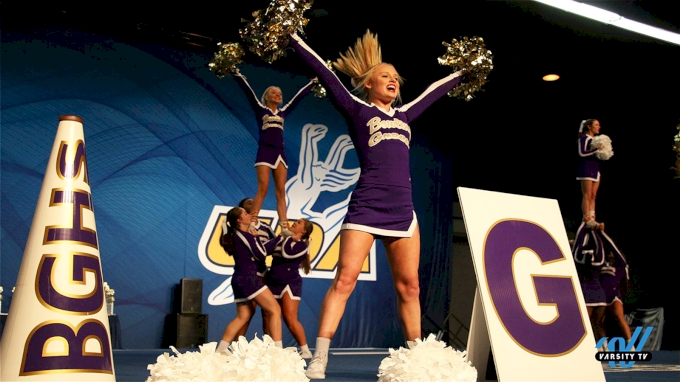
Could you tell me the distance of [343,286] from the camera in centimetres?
345

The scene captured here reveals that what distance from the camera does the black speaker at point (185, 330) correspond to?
8.66m

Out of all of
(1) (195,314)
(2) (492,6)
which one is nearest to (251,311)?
(1) (195,314)

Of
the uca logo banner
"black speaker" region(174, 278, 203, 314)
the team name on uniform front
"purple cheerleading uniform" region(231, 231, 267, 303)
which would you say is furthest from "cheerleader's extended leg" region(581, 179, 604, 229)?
"black speaker" region(174, 278, 203, 314)

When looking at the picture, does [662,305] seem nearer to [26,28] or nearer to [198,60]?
[198,60]

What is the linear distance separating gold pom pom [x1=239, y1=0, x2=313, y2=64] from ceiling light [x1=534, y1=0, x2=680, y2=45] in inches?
201

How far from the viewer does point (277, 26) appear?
380cm

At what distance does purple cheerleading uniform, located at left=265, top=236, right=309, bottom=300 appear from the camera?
588 cm

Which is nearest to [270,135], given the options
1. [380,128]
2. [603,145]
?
[380,128]

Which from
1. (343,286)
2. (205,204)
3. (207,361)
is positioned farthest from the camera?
(205,204)

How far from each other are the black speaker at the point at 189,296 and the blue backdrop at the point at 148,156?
0.11 metres

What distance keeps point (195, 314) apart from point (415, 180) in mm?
4428

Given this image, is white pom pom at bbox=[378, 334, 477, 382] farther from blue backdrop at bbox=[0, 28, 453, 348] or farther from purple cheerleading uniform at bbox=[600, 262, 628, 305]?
blue backdrop at bbox=[0, 28, 453, 348]

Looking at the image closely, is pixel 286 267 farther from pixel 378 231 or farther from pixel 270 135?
pixel 378 231

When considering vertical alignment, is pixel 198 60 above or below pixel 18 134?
above
